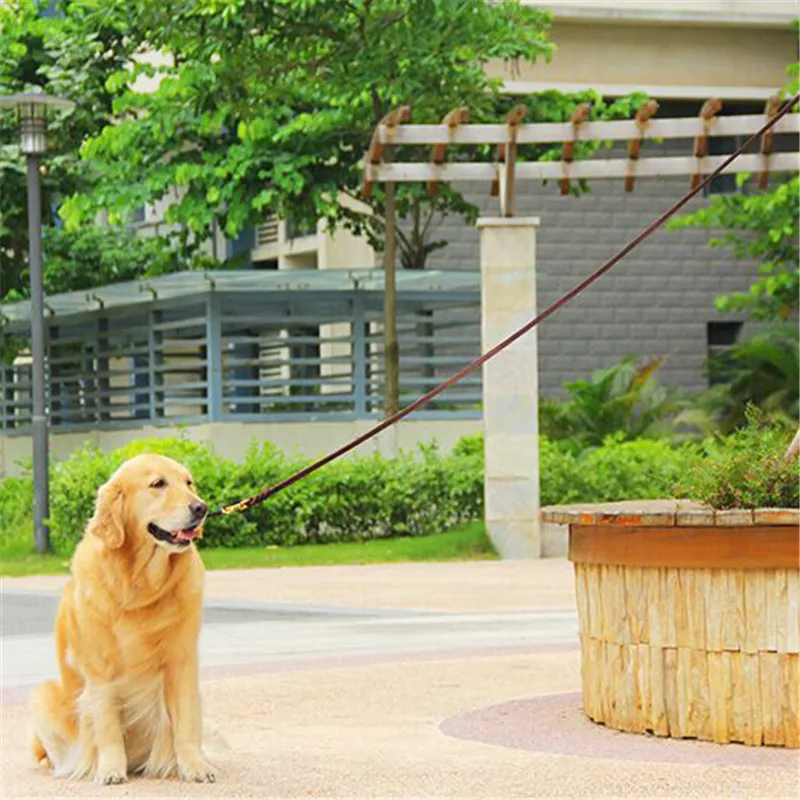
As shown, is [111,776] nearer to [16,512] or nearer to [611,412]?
[16,512]

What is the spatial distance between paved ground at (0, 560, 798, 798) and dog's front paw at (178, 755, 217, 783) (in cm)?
7

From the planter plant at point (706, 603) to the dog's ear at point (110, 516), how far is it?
99.5 inches

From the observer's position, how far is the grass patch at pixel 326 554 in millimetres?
23594

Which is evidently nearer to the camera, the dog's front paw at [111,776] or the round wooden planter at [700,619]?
the dog's front paw at [111,776]

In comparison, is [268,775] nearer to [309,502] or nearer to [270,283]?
[309,502]

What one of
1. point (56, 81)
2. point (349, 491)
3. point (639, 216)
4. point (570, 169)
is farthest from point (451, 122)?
point (639, 216)

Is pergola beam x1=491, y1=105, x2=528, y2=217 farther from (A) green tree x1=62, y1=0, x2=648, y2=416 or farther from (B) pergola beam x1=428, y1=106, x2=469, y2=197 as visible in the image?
(A) green tree x1=62, y1=0, x2=648, y2=416

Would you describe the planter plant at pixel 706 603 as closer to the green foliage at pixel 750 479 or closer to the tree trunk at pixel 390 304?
the green foliage at pixel 750 479

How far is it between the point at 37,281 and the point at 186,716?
1660 centimetres

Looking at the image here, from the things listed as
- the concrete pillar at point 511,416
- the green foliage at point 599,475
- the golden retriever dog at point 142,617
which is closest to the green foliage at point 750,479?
the golden retriever dog at point 142,617

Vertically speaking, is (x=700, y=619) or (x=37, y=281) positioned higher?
(x=37, y=281)

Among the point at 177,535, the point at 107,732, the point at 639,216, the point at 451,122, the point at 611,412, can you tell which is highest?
the point at 639,216

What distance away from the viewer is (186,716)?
8.71 m

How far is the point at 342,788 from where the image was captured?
8742mm
